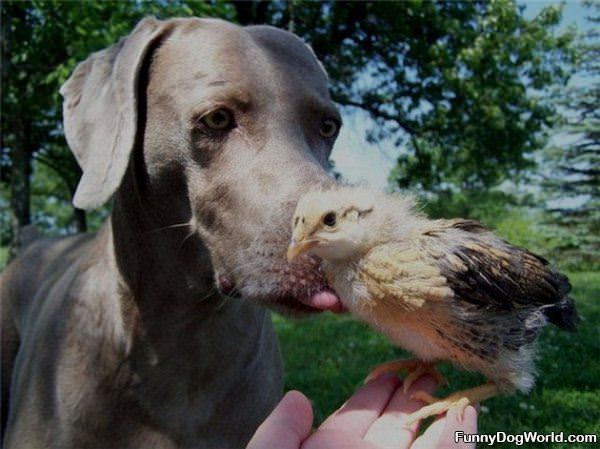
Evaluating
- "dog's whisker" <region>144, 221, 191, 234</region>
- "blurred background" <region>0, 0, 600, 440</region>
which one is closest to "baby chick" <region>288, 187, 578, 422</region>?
"dog's whisker" <region>144, 221, 191, 234</region>

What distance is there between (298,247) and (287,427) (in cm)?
69

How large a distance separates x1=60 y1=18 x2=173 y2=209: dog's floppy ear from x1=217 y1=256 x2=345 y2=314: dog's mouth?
88cm

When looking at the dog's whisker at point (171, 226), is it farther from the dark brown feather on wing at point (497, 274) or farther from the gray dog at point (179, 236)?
the dark brown feather on wing at point (497, 274)

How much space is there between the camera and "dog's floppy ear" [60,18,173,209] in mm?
3104

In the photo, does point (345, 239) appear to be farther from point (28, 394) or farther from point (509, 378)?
point (28, 394)

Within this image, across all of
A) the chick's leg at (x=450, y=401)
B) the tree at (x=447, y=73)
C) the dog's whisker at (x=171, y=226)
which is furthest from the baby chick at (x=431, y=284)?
the tree at (x=447, y=73)

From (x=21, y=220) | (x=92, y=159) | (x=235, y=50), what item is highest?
(x=235, y=50)

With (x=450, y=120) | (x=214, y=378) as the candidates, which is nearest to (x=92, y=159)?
(x=214, y=378)

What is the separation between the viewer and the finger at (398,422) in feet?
8.36

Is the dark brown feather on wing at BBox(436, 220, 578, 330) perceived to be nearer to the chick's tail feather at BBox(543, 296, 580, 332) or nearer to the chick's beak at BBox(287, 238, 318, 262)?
the chick's tail feather at BBox(543, 296, 580, 332)

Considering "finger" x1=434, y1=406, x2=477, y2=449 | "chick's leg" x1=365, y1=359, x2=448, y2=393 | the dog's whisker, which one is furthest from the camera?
the dog's whisker

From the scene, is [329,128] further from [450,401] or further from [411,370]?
[450,401]

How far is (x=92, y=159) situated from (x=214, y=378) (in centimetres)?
130

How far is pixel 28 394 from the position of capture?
12.1ft
